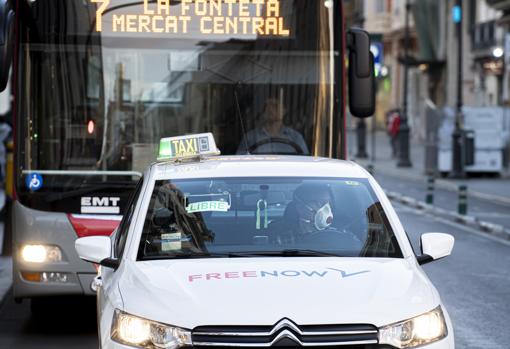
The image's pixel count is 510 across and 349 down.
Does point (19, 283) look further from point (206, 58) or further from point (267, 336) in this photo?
point (267, 336)

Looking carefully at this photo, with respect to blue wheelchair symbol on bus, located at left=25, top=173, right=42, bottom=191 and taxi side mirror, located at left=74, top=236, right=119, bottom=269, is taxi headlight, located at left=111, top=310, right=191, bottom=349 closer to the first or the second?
taxi side mirror, located at left=74, top=236, right=119, bottom=269

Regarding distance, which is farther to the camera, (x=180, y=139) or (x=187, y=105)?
(x=187, y=105)

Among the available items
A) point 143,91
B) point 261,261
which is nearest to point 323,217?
point 261,261

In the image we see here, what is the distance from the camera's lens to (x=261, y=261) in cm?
598

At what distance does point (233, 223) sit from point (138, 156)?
343 cm

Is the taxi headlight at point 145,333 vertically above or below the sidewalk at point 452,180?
above

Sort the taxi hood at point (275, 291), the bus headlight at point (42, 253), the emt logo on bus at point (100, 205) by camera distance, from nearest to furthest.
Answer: the taxi hood at point (275, 291)
the bus headlight at point (42, 253)
the emt logo on bus at point (100, 205)

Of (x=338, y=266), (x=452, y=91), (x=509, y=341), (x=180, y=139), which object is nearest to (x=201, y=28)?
(x=180, y=139)

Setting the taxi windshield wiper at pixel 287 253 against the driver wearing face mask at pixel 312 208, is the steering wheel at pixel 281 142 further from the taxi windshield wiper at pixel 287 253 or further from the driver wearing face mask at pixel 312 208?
the taxi windshield wiper at pixel 287 253

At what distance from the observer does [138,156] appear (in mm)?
9789

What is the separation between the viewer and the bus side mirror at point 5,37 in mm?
8805

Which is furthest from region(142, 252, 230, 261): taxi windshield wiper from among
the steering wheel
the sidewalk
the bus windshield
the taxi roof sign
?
the sidewalk

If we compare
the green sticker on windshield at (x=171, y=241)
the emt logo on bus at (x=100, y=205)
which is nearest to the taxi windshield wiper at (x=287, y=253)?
the green sticker on windshield at (x=171, y=241)

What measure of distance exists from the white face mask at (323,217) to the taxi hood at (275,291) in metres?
0.47
